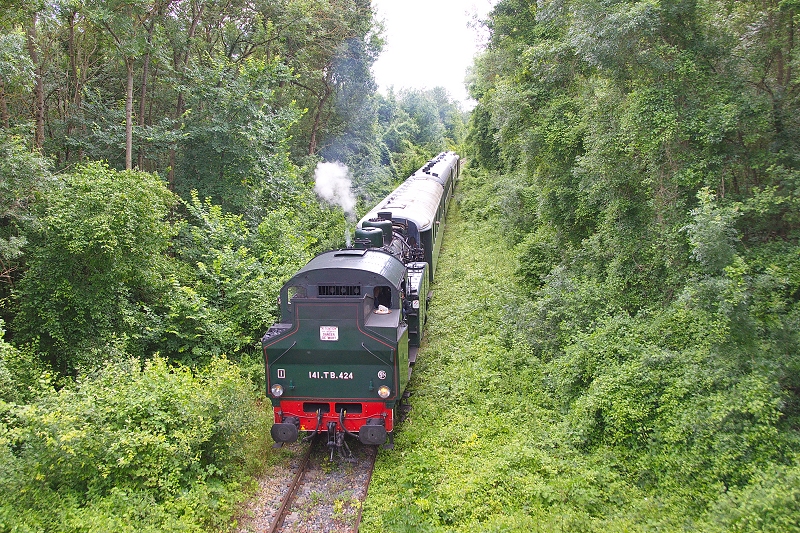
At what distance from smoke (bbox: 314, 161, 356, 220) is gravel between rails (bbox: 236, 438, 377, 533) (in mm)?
15940

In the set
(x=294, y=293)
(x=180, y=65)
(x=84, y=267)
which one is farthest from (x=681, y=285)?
(x=180, y=65)

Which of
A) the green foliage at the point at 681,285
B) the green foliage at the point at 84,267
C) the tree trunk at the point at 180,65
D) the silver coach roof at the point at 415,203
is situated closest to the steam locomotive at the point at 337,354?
the green foliage at the point at 681,285

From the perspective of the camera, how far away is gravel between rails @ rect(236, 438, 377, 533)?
6.55 meters

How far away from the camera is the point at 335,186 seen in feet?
84.4

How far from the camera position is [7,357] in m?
7.54

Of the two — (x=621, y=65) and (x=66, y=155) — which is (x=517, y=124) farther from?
(x=66, y=155)

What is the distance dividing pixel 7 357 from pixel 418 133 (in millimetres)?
43604

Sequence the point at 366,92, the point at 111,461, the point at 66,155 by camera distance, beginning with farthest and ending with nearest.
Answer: the point at 366,92, the point at 66,155, the point at 111,461

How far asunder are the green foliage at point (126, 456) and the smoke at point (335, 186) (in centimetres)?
1620

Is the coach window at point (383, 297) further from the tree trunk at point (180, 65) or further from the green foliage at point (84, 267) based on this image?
the tree trunk at point (180, 65)

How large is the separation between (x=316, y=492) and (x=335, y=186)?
66.3 ft

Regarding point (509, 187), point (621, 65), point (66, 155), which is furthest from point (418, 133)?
point (621, 65)

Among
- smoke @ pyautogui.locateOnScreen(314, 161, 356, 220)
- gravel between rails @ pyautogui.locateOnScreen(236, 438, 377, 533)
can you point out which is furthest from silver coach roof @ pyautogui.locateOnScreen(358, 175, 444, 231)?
gravel between rails @ pyautogui.locateOnScreen(236, 438, 377, 533)

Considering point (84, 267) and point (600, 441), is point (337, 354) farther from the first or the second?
point (84, 267)
